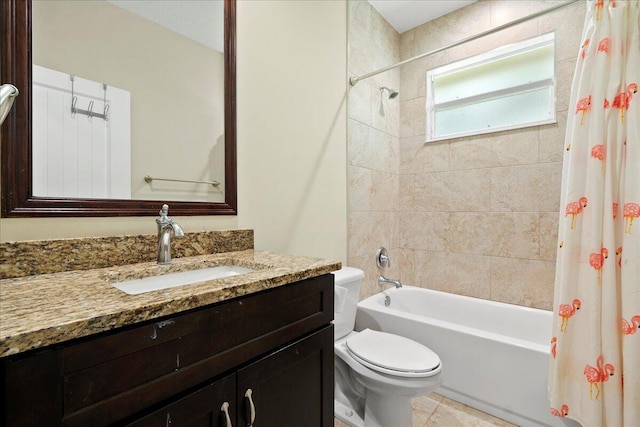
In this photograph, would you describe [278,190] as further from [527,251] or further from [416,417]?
[527,251]

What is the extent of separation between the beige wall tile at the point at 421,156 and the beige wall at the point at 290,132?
80 cm

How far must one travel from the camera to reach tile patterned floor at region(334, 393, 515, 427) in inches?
62.8

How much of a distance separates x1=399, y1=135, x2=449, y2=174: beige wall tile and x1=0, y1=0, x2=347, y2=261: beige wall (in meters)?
0.80

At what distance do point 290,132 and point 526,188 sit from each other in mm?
1640

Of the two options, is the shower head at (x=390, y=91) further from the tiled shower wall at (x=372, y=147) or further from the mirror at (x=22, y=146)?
the mirror at (x=22, y=146)

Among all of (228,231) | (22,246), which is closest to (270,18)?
(228,231)

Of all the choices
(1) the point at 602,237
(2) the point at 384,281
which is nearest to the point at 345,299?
(2) the point at 384,281

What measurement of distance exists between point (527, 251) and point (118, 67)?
2480 millimetres

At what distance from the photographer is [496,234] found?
223 centimetres

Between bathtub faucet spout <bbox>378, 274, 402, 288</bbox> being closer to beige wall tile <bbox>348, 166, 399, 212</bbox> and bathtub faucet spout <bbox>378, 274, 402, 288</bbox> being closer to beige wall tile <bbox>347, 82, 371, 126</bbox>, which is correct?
beige wall tile <bbox>348, 166, 399, 212</bbox>

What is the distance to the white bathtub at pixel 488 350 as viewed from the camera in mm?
1524

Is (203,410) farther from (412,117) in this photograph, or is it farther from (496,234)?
(412,117)

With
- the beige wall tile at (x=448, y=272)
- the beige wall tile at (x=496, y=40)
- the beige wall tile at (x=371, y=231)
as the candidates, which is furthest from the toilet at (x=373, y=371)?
the beige wall tile at (x=496, y=40)

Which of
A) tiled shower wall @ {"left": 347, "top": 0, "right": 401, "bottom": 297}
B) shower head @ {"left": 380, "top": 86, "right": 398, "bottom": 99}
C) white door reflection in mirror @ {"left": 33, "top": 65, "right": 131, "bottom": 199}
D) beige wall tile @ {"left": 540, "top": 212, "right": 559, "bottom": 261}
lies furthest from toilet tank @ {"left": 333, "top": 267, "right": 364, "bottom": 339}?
shower head @ {"left": 380, "top": 86, "right": 398, "bottom": 99}
